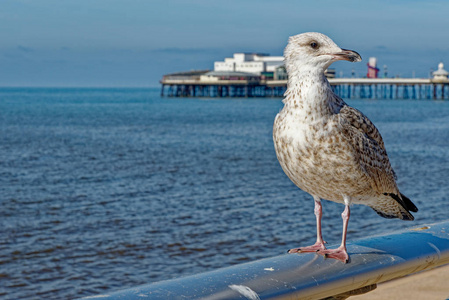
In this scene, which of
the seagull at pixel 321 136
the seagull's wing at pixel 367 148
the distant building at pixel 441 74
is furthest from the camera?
the distant building at pixel 441 74

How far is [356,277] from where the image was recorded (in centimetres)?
193

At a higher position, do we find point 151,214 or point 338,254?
point 338,254

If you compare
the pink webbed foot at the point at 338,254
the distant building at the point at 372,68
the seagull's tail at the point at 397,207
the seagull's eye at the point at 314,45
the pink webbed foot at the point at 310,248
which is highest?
the distant building at the point at 372,68

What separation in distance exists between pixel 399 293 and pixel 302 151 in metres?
6.33

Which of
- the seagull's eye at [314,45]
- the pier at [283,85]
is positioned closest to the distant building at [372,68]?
the pier at [283,85]

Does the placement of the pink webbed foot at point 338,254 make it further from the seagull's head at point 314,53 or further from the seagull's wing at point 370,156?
the seagull's head at point 314,53

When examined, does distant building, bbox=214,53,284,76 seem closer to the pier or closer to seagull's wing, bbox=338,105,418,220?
the pier

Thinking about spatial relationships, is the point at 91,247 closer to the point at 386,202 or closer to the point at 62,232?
the point at 62,232

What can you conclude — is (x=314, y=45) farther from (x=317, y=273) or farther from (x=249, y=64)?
(x=249, y=64)

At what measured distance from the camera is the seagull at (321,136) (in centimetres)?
273

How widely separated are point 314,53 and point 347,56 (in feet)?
0.47

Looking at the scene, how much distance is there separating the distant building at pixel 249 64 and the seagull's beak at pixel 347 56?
4708 inches

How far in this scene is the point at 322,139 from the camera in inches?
108

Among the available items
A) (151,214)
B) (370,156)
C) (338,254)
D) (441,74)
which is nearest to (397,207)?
(370,156)
